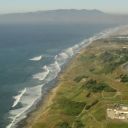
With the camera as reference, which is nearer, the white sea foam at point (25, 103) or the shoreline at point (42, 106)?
the shoreline at point (42, 106)

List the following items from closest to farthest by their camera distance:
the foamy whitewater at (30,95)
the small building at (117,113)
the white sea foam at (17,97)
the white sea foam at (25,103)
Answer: the small building at (117,113)
the white sea foam at (25,103)
the foamy whitewater at (30,95)
the white sea foam at (17,97)

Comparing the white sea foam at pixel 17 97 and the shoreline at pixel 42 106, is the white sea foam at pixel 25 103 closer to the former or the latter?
the white sea foam at pixel 17 97

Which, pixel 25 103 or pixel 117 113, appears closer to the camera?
pixel 117 113

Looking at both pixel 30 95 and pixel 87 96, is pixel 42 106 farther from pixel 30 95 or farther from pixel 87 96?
pixel 30 95

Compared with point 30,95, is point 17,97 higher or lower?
higher

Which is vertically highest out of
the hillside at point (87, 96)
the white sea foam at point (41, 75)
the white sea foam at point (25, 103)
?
the hillside at point (87, 96)

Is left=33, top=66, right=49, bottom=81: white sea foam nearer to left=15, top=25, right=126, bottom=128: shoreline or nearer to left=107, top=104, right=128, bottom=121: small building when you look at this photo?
left=15, top=25, right=126, bottom=128: shoreline

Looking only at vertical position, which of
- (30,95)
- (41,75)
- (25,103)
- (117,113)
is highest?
(117,113)

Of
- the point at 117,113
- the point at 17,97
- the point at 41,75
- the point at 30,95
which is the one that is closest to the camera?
the point at 117,113

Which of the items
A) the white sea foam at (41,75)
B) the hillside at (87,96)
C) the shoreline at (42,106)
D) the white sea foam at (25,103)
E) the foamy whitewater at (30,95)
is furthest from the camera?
the white sea foam at (41,75)

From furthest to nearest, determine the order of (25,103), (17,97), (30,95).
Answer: (30,95) → (17,97) → (25,103)

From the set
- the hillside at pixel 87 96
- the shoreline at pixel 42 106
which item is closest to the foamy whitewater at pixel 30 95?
the shoreline at pixel 42 106

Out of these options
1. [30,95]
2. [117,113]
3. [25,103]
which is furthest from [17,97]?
[117,113]
